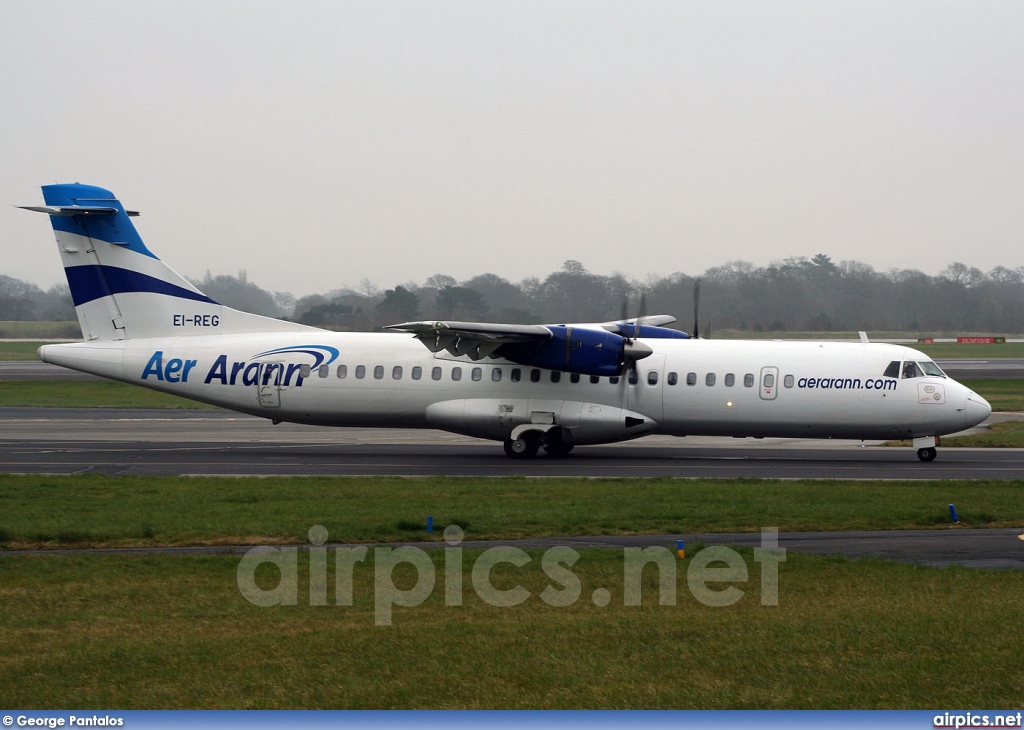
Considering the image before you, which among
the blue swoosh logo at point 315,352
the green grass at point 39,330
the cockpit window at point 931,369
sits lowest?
the cockpit window at point 931,369

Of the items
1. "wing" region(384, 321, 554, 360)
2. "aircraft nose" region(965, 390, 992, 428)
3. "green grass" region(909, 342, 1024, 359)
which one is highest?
"wing" region(384, 321, 554, 360)

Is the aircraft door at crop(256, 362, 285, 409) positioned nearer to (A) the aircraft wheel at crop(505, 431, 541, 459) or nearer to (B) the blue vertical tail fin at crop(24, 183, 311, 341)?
(B) the blue vertical tail fin at crop(24, 183, 311, 341)

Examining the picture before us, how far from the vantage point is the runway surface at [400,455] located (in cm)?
2490

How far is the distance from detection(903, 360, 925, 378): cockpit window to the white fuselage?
119 mm

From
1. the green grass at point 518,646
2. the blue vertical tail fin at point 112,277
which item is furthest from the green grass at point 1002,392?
the green grass at point 518,646

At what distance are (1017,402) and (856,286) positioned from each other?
35.9 metres

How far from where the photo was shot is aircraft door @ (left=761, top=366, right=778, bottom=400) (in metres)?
26.9

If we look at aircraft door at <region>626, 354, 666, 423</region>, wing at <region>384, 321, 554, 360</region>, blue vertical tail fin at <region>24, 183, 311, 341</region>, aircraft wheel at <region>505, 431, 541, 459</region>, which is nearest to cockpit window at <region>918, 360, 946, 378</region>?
aircraft door at <region>626, 354, 666, 423</region>

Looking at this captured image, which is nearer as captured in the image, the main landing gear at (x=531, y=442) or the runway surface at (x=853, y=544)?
the runway surface at (x=853, y=544)

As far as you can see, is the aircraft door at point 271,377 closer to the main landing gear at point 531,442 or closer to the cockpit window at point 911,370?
the main landing gear at point 531,442

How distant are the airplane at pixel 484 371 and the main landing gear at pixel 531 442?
42 mm

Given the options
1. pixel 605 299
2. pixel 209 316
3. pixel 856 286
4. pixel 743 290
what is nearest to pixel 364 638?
pixel 209 316

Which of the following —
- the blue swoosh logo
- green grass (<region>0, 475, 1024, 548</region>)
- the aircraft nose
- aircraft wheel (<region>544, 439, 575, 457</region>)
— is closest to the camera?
green grass (<region>0, 475, 1024, 548</region>)

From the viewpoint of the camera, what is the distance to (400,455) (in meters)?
28.7
